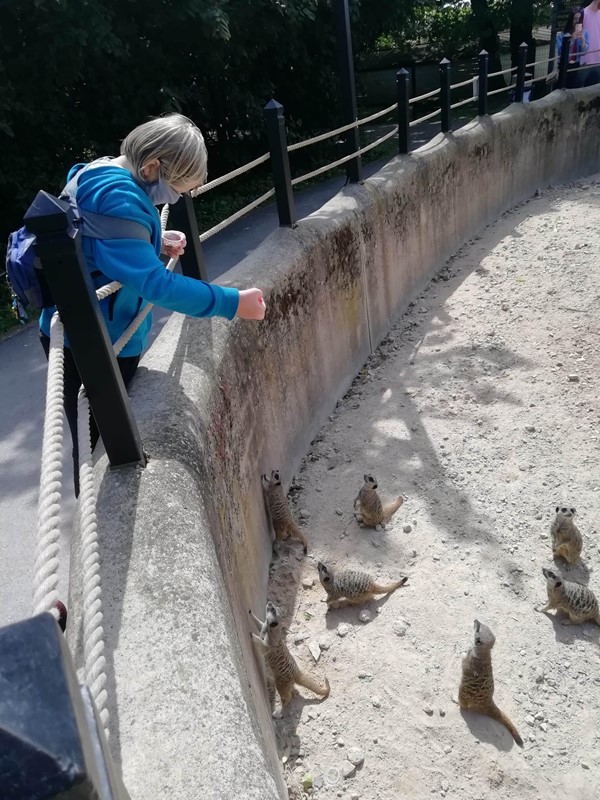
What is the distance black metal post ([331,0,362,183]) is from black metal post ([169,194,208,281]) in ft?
8.87

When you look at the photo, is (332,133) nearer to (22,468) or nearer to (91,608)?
(22,468)

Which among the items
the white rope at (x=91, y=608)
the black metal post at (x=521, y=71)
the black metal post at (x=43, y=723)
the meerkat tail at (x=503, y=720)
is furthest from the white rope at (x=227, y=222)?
the black metal post at (x=521, y=71)

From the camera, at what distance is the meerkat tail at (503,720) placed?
2734 mm

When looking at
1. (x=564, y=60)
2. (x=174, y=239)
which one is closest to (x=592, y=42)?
(x=564, y=60)

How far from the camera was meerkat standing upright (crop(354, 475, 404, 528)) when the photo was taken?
3743 mm

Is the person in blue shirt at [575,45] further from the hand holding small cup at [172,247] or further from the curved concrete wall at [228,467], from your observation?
the hand holding small cup at [172,247]

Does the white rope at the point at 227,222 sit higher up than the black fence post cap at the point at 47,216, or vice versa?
the black fence post cap at the point at 47,216

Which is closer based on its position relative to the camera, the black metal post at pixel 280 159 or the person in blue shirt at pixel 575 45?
the black metal post at pixel 280 159

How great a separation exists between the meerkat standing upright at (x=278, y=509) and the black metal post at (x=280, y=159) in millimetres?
1852

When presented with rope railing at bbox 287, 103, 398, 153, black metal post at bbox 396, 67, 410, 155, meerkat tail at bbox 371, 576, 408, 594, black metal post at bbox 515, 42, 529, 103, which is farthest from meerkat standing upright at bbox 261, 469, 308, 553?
black metal post at bbox 515, 42, 529, 103

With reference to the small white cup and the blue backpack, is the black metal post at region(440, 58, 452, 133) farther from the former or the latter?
the blue backpack

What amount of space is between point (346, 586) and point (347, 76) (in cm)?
425

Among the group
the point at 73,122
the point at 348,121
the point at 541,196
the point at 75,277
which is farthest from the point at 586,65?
the point at 75,277

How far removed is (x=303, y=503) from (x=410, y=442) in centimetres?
93
